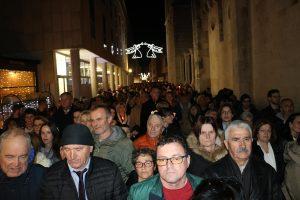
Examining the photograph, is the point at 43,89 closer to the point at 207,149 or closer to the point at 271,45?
the point at 271,45

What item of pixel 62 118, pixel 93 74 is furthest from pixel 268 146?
pixel 93 74

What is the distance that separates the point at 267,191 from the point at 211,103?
740cm

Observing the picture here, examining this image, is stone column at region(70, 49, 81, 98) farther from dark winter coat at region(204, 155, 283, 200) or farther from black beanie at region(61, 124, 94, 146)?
dark winter coat at region(204, 155, 283, 200)

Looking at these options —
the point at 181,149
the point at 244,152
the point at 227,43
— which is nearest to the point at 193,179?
the point at 181,149

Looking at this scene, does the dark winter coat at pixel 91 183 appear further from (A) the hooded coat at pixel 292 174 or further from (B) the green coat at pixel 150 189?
(A) the hooded coat at pixel 292 174

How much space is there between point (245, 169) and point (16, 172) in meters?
2.37

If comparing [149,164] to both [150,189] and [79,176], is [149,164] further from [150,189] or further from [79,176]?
[150,189]

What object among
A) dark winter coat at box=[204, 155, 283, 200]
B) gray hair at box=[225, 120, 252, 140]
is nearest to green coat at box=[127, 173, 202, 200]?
dark winter coat at box=[204, 155, 283, 200]

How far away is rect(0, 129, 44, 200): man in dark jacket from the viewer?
12.5 ft

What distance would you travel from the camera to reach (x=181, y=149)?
10.4 ft

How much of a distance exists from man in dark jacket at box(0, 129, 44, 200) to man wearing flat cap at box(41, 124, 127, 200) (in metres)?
0.21

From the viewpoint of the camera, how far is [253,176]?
402 cm

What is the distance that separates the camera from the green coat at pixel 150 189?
3.17m

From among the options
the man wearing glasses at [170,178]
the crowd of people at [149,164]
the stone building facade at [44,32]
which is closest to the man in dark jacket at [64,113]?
the crowd of people at [149,164]
